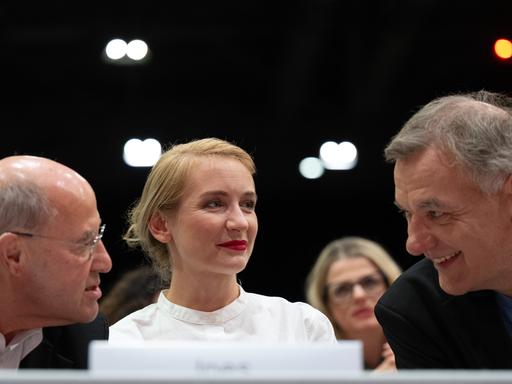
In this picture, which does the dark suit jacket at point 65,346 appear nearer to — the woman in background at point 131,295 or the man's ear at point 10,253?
the man's ear at point 10,253

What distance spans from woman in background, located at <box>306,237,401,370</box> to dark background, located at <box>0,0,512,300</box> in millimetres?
2320

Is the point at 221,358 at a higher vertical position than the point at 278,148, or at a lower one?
lower

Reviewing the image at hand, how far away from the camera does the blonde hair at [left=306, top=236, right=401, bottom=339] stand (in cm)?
394

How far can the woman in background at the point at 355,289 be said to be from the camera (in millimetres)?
3824

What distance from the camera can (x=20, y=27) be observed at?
6332 millimetres

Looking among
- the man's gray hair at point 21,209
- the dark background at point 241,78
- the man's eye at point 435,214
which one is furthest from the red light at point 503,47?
the man's gray hair at point 21,209

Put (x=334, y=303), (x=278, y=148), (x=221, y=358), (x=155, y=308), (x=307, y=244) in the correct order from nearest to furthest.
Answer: (x=221, y=358) → (x=155, y=308) → (x=334, y=303) → (x=278, y=148) → (x=307, y=244)

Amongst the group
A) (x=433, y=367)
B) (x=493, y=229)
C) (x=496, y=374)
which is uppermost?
(x=493, y=229)

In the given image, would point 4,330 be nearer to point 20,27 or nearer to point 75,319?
point 75,319

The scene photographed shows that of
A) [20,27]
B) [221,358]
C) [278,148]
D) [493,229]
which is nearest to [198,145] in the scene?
[493,229]

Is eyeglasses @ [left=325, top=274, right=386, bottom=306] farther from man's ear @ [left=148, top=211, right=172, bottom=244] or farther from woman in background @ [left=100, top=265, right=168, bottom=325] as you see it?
man's ear @ [left=148, top=211, right=172, bottom=244]

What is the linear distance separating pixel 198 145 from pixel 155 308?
50 centimetres

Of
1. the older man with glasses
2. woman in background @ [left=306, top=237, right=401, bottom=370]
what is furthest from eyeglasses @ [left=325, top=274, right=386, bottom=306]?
the older man with glasses

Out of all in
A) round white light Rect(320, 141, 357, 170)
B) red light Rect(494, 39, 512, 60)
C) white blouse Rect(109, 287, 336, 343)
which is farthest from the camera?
round white light Rect(320, 141, 357, 170)
